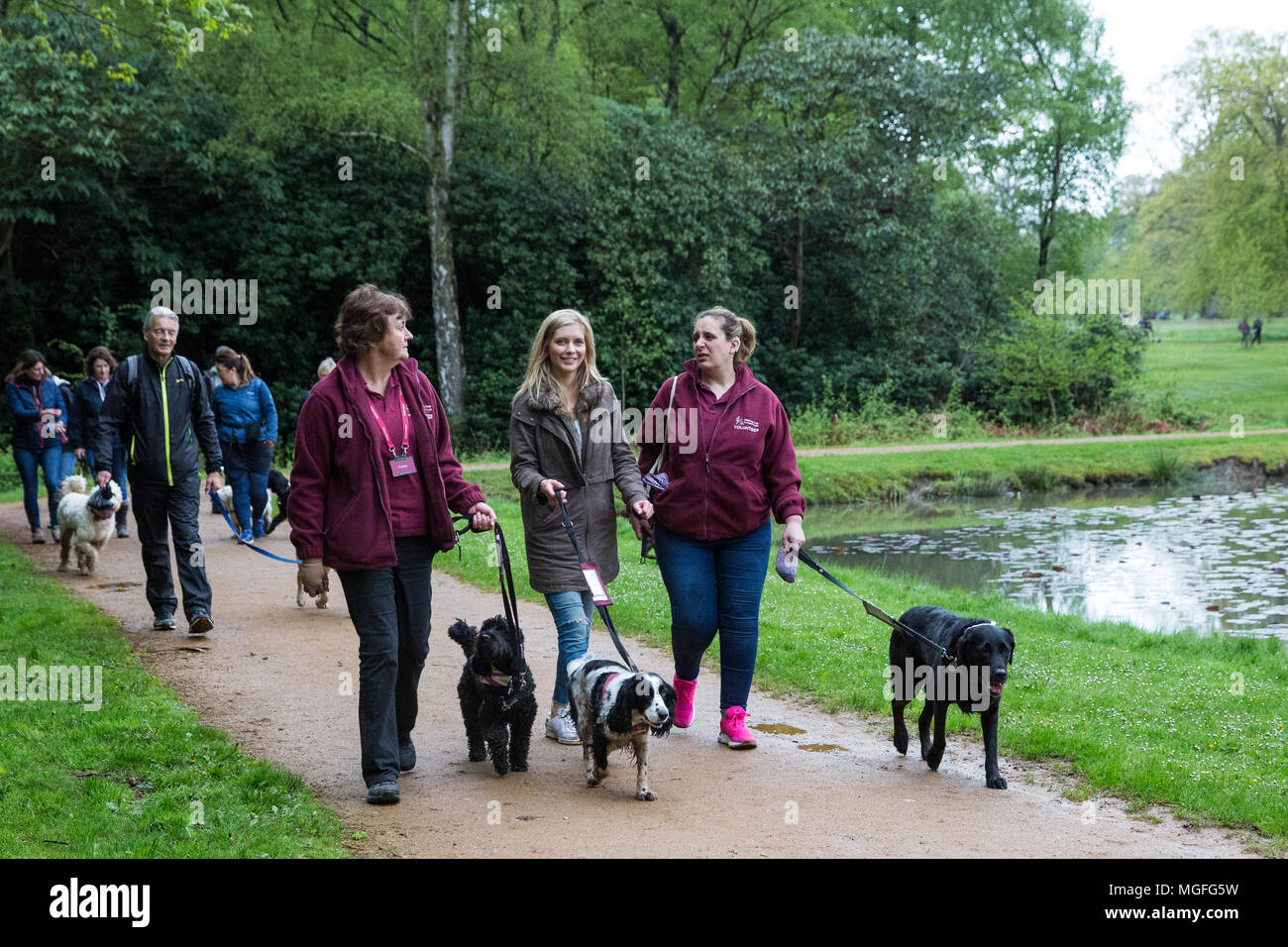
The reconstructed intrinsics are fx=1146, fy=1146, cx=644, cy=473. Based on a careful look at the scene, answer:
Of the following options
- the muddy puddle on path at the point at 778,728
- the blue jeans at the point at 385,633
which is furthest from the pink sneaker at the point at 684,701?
the blue jeans at the point at 385,633

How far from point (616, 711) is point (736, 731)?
126 centimetres

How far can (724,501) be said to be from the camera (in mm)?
6031

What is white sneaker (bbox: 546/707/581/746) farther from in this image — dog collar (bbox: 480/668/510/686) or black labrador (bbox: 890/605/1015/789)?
black labrador (bbox: 890/605/1015/789)

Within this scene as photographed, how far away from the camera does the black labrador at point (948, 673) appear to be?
17.5 feet

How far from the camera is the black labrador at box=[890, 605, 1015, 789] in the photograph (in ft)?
17.5

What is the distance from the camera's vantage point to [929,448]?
81.5ft

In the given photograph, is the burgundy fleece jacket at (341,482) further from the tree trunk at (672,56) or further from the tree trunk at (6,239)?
the tree trunk at (672,56)

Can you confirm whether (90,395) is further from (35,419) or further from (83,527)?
(83,527)

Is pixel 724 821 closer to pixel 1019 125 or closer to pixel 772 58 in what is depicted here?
pixel 772 58

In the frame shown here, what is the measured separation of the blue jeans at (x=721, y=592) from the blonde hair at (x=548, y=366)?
3.05ft

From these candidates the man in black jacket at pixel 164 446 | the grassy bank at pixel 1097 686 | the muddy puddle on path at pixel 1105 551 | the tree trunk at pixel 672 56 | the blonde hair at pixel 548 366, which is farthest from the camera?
the tree trunk at pixel 672 56

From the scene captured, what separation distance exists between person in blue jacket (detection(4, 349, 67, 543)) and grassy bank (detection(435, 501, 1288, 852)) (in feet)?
16.7

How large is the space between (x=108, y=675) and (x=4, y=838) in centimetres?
301

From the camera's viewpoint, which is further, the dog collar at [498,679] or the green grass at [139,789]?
the dog collar at [498,679]
